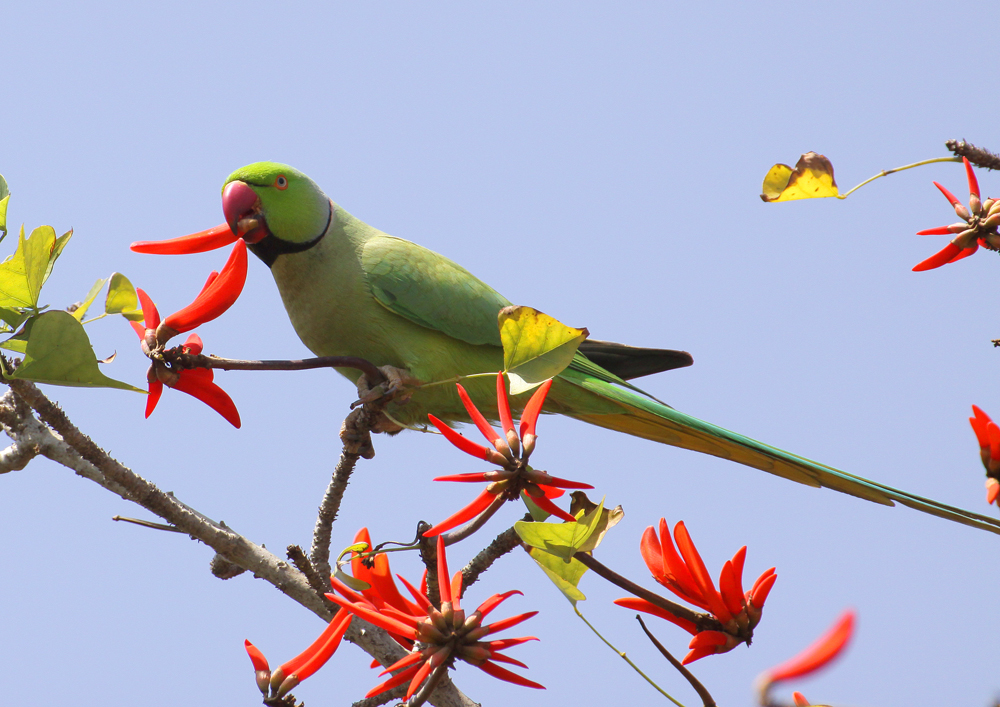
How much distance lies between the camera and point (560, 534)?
1342 mm

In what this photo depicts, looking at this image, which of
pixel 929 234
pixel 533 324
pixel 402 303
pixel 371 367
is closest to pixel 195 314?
pixel 371 367

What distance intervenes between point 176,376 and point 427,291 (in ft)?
4.75

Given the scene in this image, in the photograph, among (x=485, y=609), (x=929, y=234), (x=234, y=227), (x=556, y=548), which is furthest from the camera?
(x=234, y=227)

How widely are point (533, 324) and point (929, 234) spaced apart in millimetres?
1083

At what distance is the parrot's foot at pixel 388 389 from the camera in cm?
260

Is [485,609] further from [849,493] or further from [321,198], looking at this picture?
[321,198]

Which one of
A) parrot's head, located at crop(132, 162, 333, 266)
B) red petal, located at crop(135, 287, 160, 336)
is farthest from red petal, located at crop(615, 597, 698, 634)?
parrot's head, located at crop(132, 162, 333, 266)

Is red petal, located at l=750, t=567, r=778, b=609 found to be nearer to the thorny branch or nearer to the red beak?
the thorny branch

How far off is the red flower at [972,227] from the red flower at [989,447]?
0.54m

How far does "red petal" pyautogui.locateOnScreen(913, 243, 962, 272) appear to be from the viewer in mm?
1932

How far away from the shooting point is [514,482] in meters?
1.45

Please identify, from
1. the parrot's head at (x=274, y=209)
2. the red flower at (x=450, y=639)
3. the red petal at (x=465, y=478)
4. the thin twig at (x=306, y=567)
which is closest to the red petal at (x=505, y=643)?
the red flower at (x=450, y=639)

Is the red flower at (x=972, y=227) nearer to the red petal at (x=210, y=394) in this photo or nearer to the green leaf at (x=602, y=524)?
the green leaf at (x=602, y=524)

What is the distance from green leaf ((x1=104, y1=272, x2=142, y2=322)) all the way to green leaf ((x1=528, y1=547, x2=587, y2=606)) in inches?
50.6
